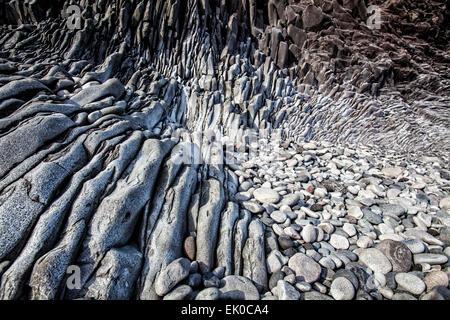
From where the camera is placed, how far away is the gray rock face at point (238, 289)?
309cm

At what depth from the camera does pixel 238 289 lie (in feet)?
10.5

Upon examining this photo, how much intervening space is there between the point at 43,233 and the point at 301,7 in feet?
53.3

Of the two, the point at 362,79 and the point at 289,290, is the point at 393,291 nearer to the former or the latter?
the point at 289,290

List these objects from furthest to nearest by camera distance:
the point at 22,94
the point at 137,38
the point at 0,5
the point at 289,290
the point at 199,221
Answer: the point at 137,38 < the point at 0,5 < the point at 22,94 < the point at 199,221 < the point at 289,290

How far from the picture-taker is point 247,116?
9.52m

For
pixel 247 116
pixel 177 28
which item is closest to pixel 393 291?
pixel 247 116

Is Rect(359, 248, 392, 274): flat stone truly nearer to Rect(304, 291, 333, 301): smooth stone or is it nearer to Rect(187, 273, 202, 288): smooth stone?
Rect(304, 291, 333, 301): smooth stone

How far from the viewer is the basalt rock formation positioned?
10.2ft

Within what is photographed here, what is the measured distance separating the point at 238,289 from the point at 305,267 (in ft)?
4.65

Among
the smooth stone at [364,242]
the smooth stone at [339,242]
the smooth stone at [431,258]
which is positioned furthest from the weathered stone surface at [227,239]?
the smooth stone at [431,258]

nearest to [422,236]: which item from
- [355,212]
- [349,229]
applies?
[355,212]

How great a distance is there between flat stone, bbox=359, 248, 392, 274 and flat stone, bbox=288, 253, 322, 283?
3.54 ft

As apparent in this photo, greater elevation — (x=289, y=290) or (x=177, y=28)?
(x=177, y=28)

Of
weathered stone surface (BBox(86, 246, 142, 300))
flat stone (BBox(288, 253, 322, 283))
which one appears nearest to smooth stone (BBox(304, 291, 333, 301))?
flat stone (BBox(288, 253, 322, 283))
